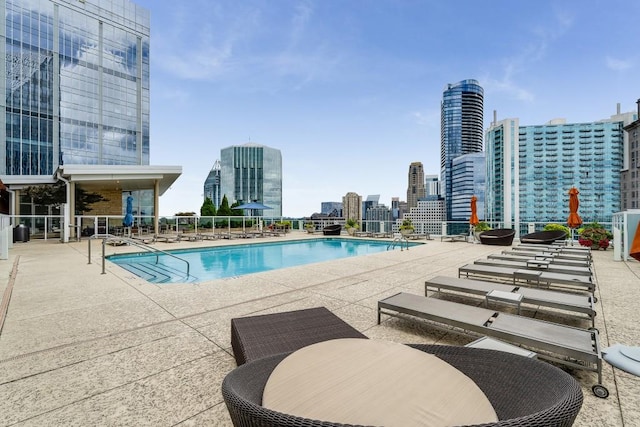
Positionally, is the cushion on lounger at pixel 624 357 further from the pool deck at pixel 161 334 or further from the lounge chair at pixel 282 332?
the lounge chair at pixel 282 332

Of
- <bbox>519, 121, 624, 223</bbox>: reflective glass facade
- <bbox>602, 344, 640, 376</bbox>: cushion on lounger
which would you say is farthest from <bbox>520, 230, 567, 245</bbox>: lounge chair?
<bbox>519, 121, 624, 223</bbox>: reflective glass facade

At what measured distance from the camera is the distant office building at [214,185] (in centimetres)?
7922

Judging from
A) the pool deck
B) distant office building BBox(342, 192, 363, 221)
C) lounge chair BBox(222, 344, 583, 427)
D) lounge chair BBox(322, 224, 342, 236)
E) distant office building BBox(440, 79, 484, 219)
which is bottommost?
the pool deck

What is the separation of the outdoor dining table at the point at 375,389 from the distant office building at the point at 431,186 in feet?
490

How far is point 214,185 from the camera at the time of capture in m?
81.7

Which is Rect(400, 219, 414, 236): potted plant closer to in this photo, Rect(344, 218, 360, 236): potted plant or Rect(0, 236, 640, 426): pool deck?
Rect(344, 218, 360, 236): potted plant

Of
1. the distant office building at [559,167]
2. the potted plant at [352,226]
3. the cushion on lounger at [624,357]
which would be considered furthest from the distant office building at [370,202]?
the cushion on lounger at [624,357]

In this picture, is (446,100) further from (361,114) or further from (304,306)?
(304,306)

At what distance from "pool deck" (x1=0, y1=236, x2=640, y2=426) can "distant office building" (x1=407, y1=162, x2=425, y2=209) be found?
468 feet

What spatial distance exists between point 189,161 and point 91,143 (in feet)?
43.3

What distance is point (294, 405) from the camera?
3.39 feet

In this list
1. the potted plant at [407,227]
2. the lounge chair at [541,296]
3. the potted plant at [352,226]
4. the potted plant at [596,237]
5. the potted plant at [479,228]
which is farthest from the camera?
the potted plant at [352,226]

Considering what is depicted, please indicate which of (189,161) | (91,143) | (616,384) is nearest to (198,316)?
(616,384)

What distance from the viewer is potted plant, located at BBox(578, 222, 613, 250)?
30.1ft
